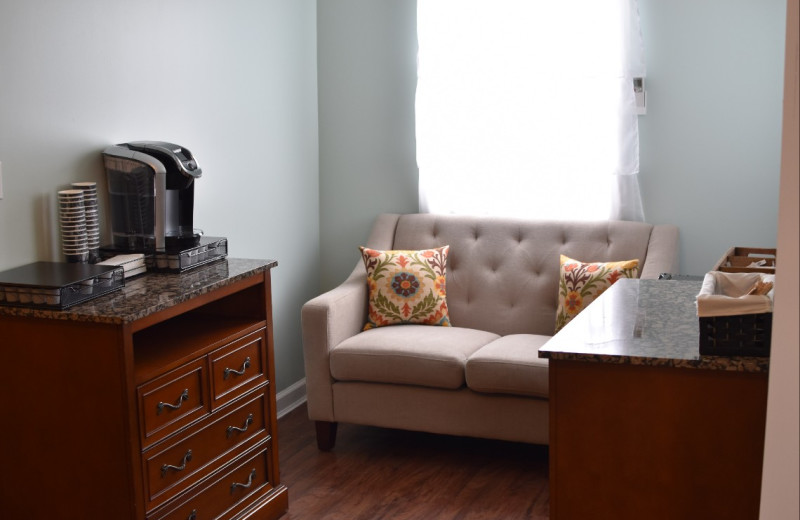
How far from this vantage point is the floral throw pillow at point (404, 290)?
383cm

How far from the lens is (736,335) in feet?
6.05

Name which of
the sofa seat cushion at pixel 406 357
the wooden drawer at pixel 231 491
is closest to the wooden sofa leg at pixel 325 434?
the sofa seat cushion at pixel 406 357

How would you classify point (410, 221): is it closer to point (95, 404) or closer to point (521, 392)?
point (521, 392)

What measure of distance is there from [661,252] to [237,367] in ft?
5.90

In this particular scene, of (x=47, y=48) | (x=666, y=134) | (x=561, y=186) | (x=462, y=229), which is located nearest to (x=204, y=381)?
(x=47, y=48)

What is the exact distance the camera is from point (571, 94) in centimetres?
394

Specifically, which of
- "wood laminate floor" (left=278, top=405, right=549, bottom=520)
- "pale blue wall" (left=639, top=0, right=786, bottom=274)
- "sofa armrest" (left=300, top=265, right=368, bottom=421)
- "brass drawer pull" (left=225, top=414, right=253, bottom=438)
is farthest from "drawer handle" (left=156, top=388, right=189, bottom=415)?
"pale blue wall" (left=639, top=0, right=786, bottom=274)

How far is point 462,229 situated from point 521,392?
3.15 feet

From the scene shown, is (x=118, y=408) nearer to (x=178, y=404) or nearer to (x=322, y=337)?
(x=178, y=404)

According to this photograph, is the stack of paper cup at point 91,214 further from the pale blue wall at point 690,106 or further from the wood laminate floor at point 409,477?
the pale blue wall at point 690,106

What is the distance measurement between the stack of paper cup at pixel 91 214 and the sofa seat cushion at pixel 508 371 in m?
1.39

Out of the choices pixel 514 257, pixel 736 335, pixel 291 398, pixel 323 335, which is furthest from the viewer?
pixel 291 398

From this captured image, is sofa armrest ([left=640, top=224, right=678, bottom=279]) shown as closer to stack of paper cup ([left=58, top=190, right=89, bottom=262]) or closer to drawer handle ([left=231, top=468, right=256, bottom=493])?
drawer handle ([left=231, top=468, right=256, bottom=493])

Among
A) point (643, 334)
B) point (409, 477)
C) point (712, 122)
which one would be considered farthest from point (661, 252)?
point (643, 334)
